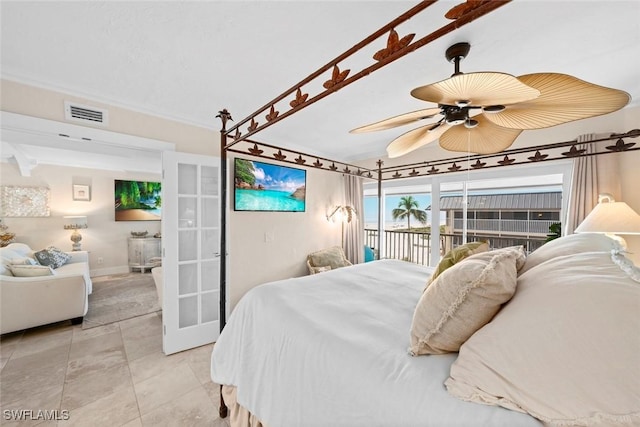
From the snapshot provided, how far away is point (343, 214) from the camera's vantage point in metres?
4.16

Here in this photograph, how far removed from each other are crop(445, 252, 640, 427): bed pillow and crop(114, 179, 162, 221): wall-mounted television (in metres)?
6.36

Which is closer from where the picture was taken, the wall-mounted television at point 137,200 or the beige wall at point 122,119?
the beige wall at point 122,119

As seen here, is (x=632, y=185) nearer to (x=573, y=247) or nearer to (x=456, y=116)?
(x=573, y=247)

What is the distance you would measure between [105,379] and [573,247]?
3357 mm

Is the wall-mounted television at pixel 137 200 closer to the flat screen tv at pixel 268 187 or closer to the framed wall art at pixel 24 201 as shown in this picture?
the framed wall art at pixel 24 201

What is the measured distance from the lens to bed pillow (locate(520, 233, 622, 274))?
1.08 meters

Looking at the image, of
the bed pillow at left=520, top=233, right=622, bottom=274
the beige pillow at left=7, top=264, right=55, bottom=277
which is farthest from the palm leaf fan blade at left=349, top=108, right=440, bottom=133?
the beige pillow at left=7, top=264, right=55, bottom=277

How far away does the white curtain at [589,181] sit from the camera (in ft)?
7.07

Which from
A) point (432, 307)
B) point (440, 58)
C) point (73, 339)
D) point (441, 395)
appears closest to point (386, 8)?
point (440, 58)

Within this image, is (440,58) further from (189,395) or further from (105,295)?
(105,295)

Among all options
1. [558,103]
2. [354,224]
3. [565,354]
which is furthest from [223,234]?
[354,224]

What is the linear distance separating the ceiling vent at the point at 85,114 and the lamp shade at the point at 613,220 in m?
4.14

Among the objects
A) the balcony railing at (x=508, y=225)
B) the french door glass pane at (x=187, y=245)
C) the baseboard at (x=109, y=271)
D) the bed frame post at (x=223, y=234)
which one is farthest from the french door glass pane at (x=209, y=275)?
the baseboard at (x=109, y=271)

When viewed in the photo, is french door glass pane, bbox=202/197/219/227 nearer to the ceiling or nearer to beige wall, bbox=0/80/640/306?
beige wall, bbox=0/80/640/306
